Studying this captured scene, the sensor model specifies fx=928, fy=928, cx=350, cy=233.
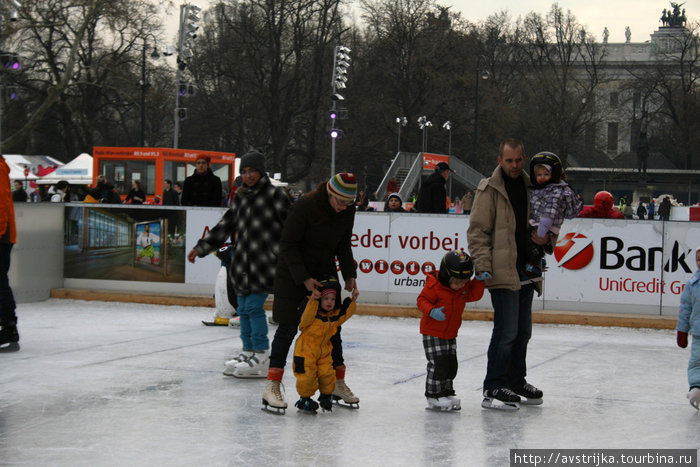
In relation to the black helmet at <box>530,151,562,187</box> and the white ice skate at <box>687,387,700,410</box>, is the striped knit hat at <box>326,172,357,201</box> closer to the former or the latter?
the black helmet at <box>530,151,562,187</box>

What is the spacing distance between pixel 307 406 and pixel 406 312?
5454 mm

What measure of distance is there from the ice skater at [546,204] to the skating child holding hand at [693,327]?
88 cm

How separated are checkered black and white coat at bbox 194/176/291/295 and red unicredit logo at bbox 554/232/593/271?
5385 millimetres

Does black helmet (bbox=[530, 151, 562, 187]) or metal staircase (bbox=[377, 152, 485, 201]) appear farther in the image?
metal staircase (bbox=[377, 152, 485, 201])

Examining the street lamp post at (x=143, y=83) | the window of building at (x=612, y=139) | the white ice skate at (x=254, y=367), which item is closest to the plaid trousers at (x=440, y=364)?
the white ice skate at (x=254, y=367)

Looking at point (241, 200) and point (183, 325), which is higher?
point (241, 200)

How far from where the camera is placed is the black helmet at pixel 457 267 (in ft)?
18.0

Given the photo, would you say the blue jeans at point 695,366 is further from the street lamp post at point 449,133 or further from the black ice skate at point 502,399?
the street lamp post at point 449,133

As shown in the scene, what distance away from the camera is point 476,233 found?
5.65 metres

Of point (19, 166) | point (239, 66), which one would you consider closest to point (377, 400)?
point (19, 166)

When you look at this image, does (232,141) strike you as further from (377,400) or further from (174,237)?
(377,400)

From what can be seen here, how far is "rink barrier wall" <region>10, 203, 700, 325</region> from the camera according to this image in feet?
35.1

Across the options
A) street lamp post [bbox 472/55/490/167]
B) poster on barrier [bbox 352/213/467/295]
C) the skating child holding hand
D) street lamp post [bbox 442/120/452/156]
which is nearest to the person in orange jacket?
poster on barrier [bbox 352/213/467/295]

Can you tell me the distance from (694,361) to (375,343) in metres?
3.59
